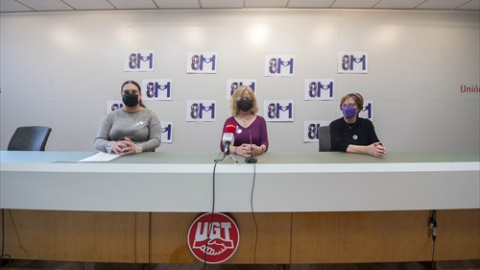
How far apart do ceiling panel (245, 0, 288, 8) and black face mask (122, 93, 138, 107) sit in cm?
180

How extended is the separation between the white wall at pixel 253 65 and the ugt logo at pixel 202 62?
7 centimetres

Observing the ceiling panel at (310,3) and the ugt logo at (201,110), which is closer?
the ceiling panel at (310,3)

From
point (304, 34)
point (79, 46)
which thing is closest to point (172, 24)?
point (79, 46)

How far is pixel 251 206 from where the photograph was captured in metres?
0.96

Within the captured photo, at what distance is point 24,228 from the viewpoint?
3.90ft

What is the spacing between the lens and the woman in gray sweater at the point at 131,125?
1636mm

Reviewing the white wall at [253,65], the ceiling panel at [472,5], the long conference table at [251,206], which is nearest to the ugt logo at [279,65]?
the white wall at [253,65]

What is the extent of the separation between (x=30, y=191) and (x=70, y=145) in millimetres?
2363

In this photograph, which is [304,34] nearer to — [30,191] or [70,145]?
[30,191]

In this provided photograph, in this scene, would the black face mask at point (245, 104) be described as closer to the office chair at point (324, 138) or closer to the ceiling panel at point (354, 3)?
the office chair at point (324, 138)

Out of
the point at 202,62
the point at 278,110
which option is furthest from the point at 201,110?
the point at 278,110

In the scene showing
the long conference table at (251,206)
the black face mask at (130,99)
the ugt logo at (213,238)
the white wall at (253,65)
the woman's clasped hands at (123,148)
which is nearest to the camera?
the long conference table at (251,206)

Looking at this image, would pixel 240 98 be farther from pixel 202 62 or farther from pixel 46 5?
pixel 46 5

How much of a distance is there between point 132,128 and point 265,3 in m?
2.12
